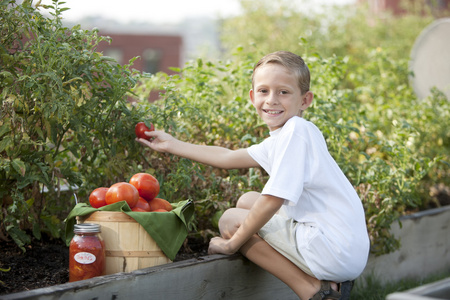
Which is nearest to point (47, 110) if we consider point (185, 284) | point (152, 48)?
point (185, 284)

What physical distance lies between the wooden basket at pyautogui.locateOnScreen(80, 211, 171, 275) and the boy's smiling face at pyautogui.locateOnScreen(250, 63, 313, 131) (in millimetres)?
866

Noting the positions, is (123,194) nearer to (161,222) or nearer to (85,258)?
(161,222)

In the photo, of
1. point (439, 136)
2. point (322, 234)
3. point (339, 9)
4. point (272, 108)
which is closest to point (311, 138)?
point (272, 108)

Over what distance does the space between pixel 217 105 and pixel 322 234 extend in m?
1.81

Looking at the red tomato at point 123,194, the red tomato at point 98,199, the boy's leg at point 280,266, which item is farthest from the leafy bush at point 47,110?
the boy's leg at point 280,266

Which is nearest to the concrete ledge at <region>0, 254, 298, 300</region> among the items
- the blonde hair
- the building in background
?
the blonde hair

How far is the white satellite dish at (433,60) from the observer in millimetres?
6930

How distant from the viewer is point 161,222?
9.08ft

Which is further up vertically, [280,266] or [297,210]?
[297,210]

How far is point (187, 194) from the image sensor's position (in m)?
3.67

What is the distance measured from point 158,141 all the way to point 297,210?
957mm

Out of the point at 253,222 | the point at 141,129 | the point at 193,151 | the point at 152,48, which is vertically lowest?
the point at 253,222

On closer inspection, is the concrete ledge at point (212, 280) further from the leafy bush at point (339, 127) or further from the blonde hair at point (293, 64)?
the blonde hair at point (293, 64)

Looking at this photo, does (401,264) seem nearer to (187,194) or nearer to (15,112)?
(187,194)
